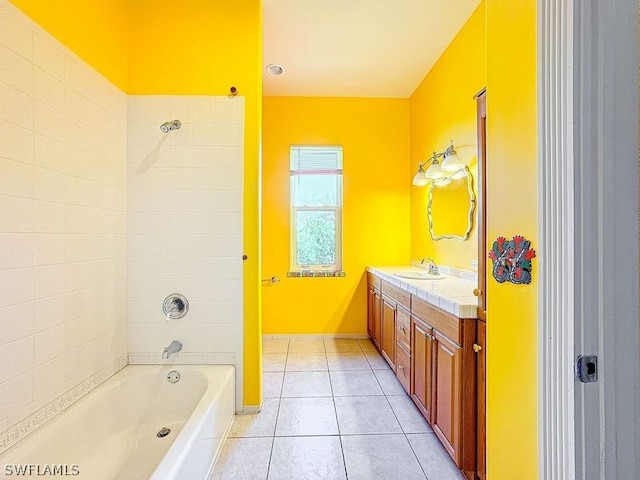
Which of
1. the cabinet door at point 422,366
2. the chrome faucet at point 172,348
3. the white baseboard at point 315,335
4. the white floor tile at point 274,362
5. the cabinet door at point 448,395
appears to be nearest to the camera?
the cabinet door at point 448,395

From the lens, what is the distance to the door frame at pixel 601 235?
0.67 m

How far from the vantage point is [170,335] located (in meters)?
2.13

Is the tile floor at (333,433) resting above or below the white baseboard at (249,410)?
below

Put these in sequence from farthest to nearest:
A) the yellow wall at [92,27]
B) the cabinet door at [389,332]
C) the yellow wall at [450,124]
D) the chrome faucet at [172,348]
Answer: the cabinet door at [389,332], the yellow wall at [450,124], the chrome faucet at [172,348], the yellow wall at [92,27]

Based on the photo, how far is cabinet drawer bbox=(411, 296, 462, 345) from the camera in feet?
5.17

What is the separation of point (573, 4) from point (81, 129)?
81.0 inches

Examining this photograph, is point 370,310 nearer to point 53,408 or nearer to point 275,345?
point 275,345

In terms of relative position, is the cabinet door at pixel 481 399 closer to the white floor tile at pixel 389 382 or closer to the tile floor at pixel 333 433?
the tile floor at pixel 333 433

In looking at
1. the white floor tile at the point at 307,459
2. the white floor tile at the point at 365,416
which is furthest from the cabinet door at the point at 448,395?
the white floor tile at the point at 307,459

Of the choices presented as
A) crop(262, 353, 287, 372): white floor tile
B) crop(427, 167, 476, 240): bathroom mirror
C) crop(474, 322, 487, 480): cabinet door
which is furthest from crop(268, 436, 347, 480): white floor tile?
crop(427, 167, 476, 240): bathroom mirror

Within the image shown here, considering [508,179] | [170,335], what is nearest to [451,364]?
[508,179]

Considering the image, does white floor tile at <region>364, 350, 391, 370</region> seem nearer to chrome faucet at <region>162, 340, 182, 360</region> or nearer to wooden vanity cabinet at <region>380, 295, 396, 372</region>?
wooden vanity cabinet at <region>380, 295, 396, 372</region>

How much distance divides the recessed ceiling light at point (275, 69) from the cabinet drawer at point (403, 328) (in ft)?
8.44

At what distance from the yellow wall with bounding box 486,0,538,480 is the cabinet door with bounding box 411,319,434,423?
34.6 inches
